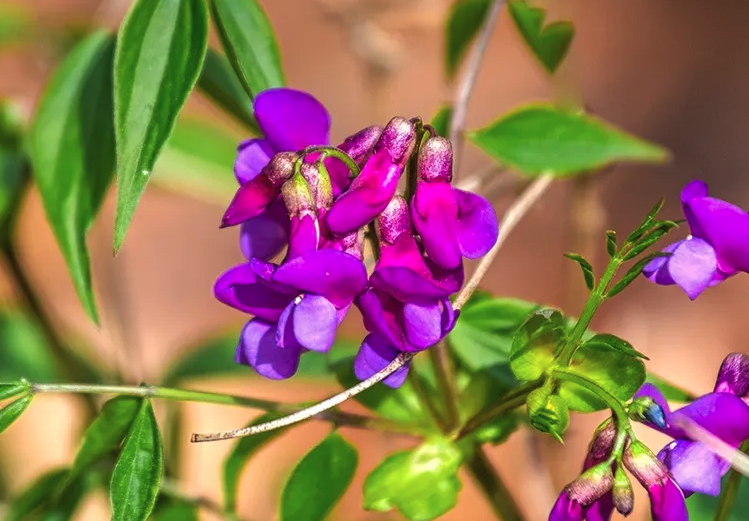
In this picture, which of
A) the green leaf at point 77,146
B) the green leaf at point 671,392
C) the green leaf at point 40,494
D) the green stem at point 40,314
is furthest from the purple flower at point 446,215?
the green stem at point 40,314

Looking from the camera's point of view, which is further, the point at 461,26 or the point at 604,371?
the point at 461,26

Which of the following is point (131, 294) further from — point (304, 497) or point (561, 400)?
point (561, 400)

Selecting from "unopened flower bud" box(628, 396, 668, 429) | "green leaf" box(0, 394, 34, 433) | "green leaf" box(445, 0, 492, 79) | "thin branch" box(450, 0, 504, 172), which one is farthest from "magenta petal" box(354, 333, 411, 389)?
"green leaf" box(445, 0, 492, 79)

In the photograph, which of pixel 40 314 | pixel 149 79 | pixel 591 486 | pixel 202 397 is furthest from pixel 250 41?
pixel 40 314

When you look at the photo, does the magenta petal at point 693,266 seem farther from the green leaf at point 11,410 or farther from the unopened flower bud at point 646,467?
the green leaf at point 11,410

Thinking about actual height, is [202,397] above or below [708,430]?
above

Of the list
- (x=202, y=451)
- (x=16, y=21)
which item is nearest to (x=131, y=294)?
(x=202, y=451)

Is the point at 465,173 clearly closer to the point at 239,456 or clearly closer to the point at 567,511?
the point at 239,456
